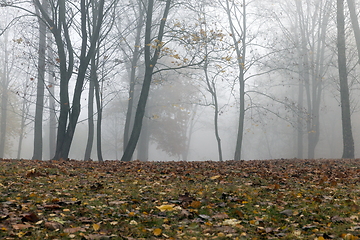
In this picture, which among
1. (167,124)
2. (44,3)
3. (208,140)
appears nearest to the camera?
(44,3)

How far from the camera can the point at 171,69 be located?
16375mm

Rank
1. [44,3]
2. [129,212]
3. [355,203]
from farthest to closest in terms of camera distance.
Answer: [44,3], [355,203], [129,212]

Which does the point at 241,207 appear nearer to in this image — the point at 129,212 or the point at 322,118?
the point at 129,212

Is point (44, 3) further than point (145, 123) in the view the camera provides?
No

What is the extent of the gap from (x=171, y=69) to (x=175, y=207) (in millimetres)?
13126

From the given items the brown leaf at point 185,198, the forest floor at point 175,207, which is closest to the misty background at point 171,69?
the forest floor at point 175,207

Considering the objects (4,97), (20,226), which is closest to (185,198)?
(20,226)

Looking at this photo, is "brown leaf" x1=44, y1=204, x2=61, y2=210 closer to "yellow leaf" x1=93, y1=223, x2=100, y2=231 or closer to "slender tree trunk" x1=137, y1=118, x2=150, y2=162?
"yellow leaf" x1=93, y1=223, x2=100, y2=231

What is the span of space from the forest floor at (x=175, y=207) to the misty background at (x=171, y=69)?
5.71 m

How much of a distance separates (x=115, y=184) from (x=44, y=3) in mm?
13620

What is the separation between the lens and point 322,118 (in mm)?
32094

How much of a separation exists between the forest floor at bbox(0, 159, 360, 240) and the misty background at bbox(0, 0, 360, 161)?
18.7ft

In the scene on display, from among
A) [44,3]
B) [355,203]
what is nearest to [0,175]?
[355,203]

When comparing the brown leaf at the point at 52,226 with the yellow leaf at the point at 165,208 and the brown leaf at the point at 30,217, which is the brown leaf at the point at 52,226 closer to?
the brown leaf at the point at 30,217
